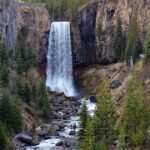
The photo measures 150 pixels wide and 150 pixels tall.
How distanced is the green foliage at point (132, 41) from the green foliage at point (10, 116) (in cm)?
4617

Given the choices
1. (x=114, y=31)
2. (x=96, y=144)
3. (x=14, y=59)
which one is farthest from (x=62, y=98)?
(x=96, y=144)

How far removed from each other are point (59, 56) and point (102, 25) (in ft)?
52.8

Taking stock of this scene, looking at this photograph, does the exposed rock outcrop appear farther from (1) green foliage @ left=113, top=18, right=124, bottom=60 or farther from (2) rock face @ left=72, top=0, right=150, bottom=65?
(1) green foliage @ left=113, top=18, right=124, bottom=60

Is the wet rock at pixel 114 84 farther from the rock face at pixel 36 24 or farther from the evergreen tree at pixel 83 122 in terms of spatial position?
the evergreen tree at pixel 83 122

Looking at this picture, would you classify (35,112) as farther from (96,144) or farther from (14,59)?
(96,144)

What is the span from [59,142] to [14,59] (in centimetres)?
4803

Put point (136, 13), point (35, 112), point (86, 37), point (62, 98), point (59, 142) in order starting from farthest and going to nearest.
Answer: point (86, 37) → point (136, 13) → point (62, 98) → point (35, 112) → point (59, 142)

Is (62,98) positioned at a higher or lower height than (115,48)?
lower

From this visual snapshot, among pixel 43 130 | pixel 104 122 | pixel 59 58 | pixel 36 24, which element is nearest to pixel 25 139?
pixel 43 130

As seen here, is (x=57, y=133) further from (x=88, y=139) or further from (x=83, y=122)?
(x=88, y=139)

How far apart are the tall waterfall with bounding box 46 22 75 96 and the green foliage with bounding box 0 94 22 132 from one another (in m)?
57.5

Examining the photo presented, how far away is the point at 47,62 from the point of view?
15200 centimetres

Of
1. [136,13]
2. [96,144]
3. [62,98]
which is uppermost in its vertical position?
[136,13]

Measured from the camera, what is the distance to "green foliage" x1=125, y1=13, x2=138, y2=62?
12912cm
